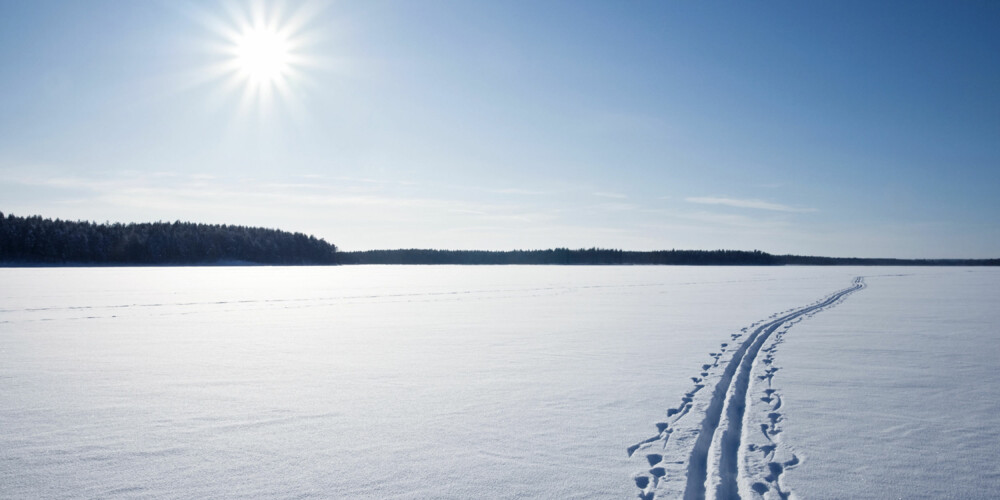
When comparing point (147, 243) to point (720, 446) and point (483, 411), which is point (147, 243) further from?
point (720, 446)

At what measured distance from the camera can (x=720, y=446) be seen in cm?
498

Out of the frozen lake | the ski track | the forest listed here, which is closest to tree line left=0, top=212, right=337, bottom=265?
the forest

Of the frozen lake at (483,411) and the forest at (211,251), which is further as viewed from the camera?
the forest at (211,251)

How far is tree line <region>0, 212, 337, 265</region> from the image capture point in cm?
7188

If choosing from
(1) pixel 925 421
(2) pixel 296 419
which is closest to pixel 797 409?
(1) pixel 925 421

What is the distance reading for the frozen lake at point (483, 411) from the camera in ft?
14.2

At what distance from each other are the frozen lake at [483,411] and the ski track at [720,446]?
29 mm

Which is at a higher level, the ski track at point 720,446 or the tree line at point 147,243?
the tree line at point 147,243

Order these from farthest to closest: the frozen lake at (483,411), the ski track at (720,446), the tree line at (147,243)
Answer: the tree line at (147,243) < the frozen lake at (483,411) < the ski track at (720,446)

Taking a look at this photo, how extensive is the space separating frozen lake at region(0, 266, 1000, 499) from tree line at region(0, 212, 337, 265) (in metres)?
75.0

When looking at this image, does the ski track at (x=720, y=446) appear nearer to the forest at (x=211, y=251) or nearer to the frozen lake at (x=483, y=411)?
the frozen lake at (x=483, y=411)

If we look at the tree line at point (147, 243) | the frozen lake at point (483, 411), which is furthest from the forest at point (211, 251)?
the frozen lake at point (483, 411)

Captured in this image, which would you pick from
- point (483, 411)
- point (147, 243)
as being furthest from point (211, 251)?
point (483, 411)

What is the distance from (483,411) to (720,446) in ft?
8.02
